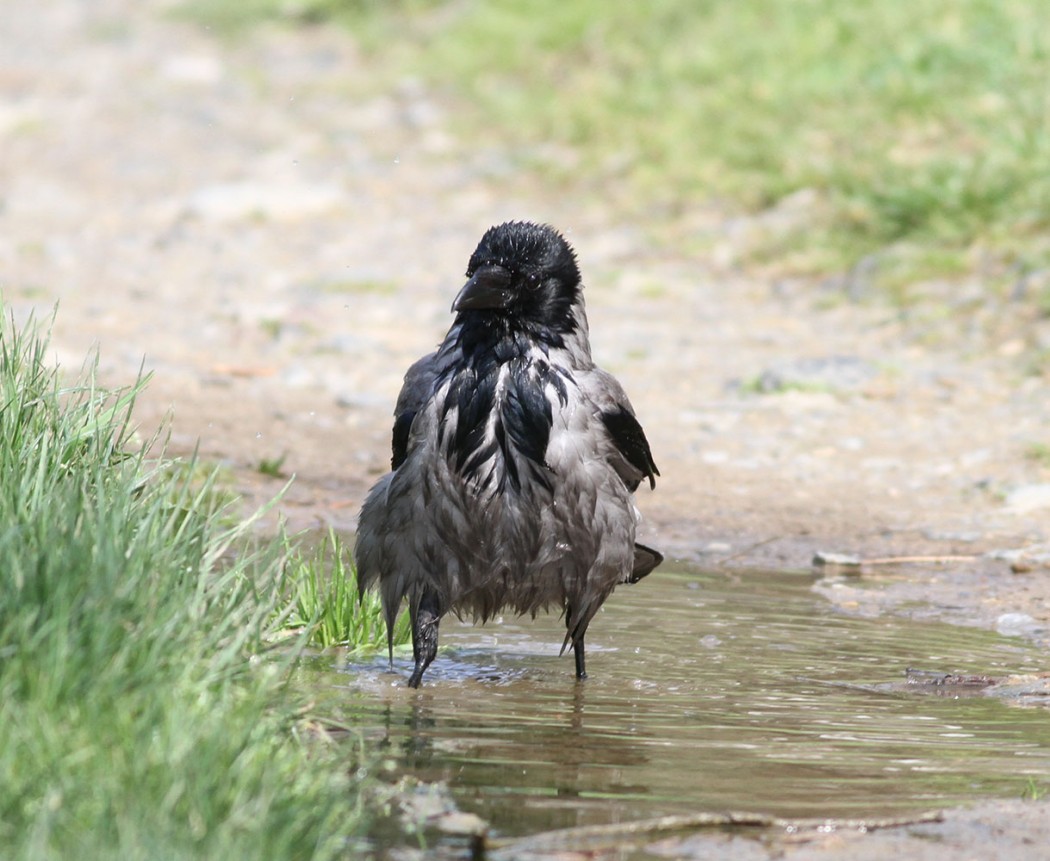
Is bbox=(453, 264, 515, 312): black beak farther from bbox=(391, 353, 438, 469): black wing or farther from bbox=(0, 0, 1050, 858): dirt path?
bbox=(0, 0, 1050, 858): dirt path

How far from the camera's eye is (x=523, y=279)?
5125 mm

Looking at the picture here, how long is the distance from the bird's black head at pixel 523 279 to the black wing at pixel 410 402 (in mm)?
241

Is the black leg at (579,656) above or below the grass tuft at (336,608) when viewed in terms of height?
below

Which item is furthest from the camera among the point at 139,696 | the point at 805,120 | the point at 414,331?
the point at 805,120

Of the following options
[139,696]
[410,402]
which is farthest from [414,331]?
[139,696]

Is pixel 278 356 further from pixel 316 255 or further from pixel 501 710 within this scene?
pixel 501 710

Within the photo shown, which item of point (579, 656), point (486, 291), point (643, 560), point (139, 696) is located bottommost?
point (139, 696)

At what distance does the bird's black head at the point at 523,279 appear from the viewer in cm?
505

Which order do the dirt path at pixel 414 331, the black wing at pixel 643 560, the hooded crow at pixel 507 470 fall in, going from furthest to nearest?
the dirt path at pixel 414 331 < the black wing at pixel 643 560 < the hooded crow at pixel 507 470

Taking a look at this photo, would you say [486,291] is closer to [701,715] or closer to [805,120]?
[701,715]

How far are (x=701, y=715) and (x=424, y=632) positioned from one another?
0.92 meters

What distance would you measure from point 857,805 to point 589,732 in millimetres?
869

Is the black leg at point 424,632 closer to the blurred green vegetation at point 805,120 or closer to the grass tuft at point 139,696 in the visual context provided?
the grass tuft at point 139,696

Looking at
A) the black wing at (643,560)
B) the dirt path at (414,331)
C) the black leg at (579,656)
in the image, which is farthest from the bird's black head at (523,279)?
the dirt path at (414,331)
